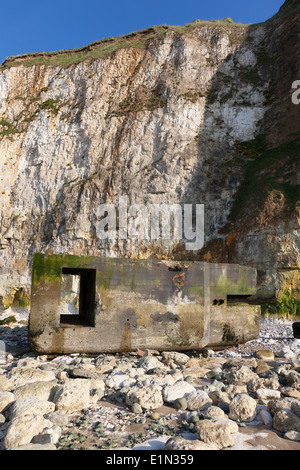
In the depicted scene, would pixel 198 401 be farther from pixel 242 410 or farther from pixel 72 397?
pixel 72 397

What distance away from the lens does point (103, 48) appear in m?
29.5

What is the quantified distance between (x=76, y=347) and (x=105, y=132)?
1983 centimetres

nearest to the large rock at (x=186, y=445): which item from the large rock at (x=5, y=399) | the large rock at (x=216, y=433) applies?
the large rock at (x=216, y=433)

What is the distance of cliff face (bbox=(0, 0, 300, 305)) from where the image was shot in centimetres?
1994

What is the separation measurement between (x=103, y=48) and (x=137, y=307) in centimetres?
2799

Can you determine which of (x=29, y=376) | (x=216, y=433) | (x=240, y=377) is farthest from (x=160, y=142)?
(x=216, y=433)

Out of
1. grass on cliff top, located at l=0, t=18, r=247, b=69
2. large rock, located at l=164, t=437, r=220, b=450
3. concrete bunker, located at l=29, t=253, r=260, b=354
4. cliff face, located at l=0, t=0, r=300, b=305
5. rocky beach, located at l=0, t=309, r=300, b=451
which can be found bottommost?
rocky beach, located at l=0, t=309, r=300, b=451

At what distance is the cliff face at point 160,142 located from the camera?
1994 cm

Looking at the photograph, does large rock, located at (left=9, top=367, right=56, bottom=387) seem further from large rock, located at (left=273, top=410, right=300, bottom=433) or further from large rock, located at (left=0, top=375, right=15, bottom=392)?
large rock, located at (left=273, top=410, right=300, bottom=433)

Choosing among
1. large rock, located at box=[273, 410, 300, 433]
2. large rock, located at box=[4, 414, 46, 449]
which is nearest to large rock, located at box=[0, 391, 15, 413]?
large rock, located at box=[4, 414, 46, 449]

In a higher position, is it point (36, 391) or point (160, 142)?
point (160, 142)

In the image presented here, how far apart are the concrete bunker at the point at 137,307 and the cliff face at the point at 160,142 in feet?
26.8

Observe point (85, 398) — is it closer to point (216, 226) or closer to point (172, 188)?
point (216, 226)

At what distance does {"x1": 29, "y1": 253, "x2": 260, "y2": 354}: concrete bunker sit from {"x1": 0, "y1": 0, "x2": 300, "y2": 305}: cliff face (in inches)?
321
